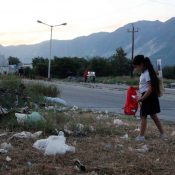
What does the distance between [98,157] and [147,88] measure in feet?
9.22

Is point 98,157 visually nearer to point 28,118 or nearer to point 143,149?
point 143,149

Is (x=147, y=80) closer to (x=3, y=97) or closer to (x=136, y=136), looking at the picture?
(x=136, y=136)

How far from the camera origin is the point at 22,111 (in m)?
11.5

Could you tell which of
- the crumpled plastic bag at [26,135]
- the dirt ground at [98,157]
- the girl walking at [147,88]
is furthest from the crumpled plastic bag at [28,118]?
the girl walking at [147,88]

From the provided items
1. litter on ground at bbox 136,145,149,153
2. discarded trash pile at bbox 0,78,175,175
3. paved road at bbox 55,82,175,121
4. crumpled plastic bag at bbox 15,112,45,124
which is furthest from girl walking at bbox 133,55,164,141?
paved road at bbox 55,82,175,121

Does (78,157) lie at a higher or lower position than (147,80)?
lower

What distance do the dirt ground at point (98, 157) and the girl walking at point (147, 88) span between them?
452mm

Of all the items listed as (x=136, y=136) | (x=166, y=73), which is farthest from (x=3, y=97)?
(x=166, y=73)

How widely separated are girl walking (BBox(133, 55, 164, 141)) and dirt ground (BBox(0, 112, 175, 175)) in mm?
452

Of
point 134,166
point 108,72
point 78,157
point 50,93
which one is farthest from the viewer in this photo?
point 108,72

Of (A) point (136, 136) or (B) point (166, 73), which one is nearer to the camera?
(A) point (136, 136)

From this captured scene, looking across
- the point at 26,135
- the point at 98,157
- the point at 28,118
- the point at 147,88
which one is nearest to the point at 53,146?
the point at 98,157

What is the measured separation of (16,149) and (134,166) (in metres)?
1.89

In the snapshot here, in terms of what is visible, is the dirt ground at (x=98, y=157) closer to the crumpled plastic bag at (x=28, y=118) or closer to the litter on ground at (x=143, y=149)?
the litter on ground at (x=143, y=149)
